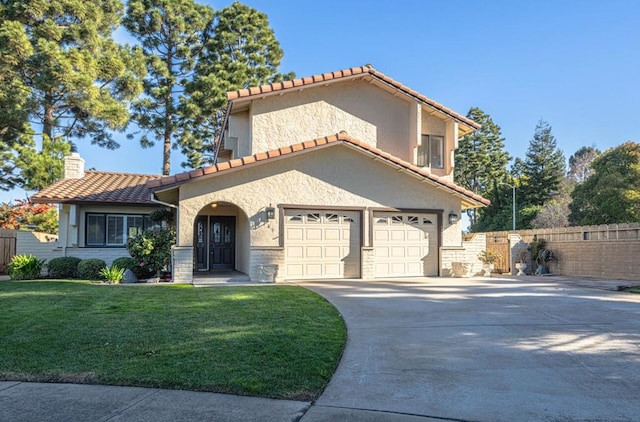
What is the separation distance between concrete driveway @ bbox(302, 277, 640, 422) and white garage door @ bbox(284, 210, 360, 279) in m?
4.45

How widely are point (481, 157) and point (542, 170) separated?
8583 mm

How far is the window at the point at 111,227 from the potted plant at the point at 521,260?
1620 cm

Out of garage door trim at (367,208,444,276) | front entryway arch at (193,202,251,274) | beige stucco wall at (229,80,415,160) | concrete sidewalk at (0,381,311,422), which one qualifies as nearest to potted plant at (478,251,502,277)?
garage door trim at (367,208,444,276)

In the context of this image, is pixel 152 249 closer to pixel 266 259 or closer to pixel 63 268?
pixel 266 259

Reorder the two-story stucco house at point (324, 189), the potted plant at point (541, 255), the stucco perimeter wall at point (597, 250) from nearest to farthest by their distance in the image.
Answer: the two-story stucco house at point (324, 189)
the stucco perimeter wall at point (597, 250)
the potted plant at point (541, 255)

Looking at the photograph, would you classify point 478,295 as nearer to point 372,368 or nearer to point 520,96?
point 372,368

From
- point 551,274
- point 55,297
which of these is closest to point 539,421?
A: point 55,297

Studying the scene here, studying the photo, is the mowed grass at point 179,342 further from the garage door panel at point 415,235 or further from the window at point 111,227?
the window at point 111,227

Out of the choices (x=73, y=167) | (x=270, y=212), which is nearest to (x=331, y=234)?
(x=270, y=212)

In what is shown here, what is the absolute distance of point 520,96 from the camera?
90.9ft

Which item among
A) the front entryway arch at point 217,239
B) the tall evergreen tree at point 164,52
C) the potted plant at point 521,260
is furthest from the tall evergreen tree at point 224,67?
the potted plant at point 521,260

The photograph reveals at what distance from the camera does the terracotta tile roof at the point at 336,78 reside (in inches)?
625

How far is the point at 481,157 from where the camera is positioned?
53.4 meters

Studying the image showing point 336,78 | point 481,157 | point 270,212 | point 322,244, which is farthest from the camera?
point 481,157
